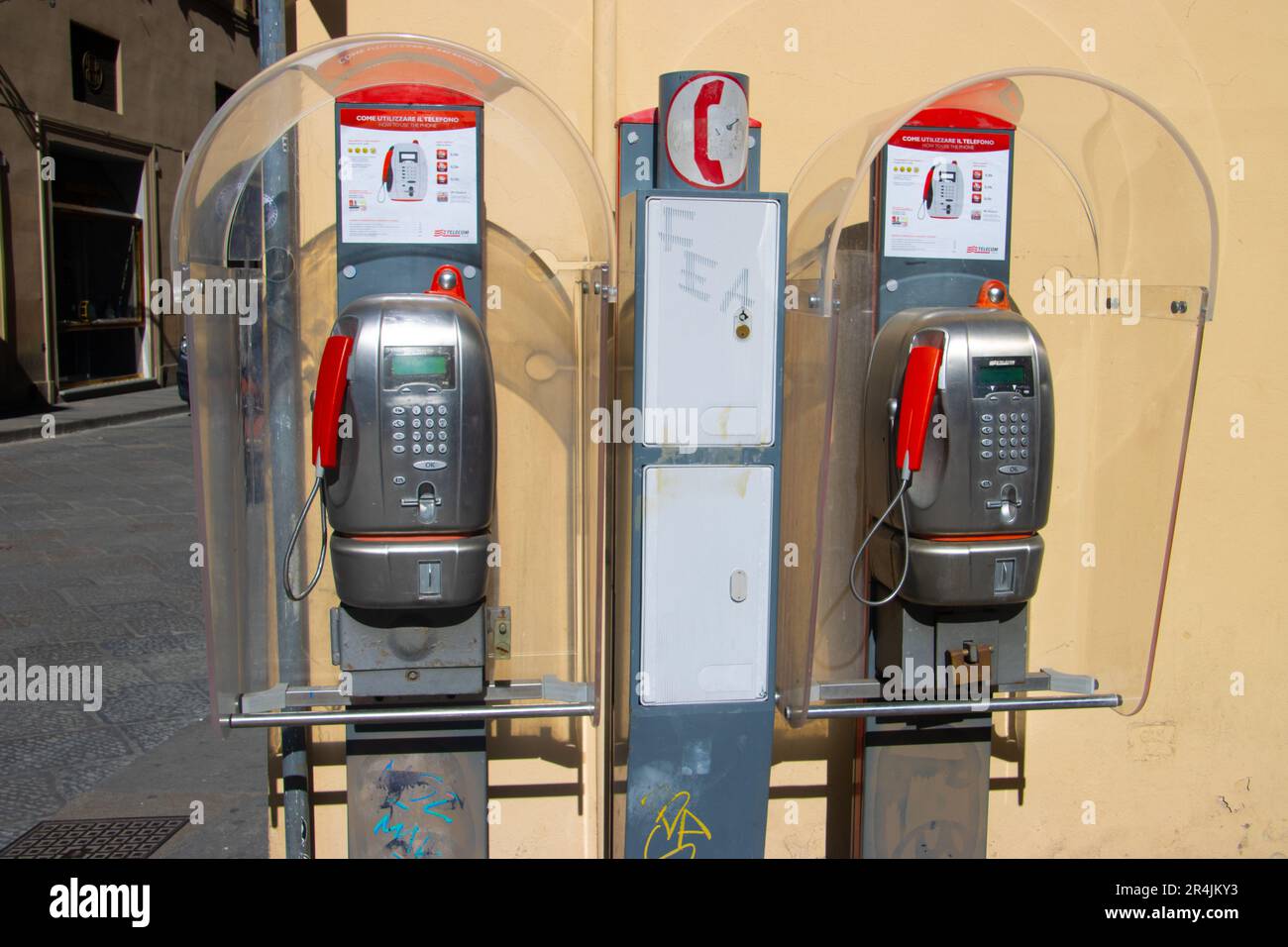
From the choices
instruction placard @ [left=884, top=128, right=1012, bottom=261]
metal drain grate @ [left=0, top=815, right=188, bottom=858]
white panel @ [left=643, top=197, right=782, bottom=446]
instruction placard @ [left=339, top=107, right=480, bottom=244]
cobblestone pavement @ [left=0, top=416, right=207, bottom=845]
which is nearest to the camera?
white panel @ [left=643, top=197, right=782, bottom=446]

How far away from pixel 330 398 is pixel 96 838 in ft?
6.48

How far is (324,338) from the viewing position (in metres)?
2.62

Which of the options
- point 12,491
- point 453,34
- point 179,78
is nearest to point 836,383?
point 453,34

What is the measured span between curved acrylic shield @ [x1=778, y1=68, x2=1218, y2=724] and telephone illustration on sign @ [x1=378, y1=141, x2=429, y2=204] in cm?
84

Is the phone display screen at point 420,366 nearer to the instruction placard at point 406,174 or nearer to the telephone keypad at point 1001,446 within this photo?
the instruction placard at point 406,174

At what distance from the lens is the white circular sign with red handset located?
7.11 ft

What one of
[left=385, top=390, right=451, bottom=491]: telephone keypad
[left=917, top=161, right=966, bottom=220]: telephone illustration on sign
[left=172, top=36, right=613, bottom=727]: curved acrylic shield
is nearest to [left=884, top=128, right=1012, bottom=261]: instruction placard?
[left=917, top=161, right=966, bottom=220]: telephone illustration on sign

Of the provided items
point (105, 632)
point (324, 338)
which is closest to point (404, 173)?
point (324, 338)

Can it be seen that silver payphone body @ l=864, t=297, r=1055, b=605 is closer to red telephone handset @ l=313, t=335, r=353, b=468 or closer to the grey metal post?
red telephone handset @ l=313, t=335, r=353, b=468

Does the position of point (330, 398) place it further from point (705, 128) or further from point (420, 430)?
point (705, 128)

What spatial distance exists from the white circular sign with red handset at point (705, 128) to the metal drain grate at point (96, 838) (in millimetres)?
2531

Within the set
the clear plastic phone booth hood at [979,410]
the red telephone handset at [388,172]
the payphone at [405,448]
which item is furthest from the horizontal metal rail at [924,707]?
the red telephone handset at [388,172]
